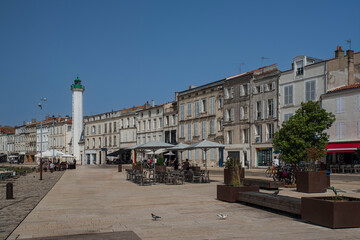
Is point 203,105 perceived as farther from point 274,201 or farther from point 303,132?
point 274,201

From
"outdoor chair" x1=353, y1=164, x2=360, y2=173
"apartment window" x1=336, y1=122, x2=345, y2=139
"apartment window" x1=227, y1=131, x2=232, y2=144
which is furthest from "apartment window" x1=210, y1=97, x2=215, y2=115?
"outdoor chair" x1=353, y1=164, x2=360, y2=173

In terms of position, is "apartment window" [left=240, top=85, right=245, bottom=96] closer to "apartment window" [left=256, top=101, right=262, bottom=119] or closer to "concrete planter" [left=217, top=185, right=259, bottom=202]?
"apartment window" [left=256, top=101, right=262, bottom=119]

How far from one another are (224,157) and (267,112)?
8.08 m

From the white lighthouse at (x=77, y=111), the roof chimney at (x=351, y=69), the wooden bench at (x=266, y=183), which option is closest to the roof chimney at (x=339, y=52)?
the roof chimney at (x=351, y=69)

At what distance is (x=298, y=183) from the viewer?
540 inches

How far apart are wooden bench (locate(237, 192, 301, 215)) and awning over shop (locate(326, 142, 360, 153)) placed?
848 inches

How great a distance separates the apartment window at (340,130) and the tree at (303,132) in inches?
129

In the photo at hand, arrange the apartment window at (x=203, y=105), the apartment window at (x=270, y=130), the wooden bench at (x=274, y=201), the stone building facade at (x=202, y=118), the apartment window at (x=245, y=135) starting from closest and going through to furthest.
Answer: the wooden bench at (x=274, y=201), the apartment window at (x=270, y=130), the apartment window at (x=245, y=135), the stone building facade at (x=202, y=118), the apartment window at (x=203, y=105)

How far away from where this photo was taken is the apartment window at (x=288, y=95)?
1406 inches

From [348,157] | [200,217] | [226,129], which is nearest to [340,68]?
[348,157]

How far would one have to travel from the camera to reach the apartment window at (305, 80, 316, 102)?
33.7 meters

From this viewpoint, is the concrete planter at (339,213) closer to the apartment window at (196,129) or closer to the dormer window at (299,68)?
the dormer window at (299,68)

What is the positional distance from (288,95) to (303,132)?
8.64 metres

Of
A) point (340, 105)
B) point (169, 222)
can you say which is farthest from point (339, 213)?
point (340, 105)
